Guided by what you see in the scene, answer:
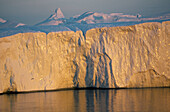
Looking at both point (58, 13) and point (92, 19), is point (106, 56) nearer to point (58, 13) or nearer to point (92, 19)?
point (92, 19)

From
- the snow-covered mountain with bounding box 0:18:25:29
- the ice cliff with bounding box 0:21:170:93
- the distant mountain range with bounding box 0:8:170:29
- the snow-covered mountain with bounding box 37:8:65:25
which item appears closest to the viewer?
the ice cliff with bounding box 0:21:170:93

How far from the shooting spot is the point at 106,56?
17281 mm

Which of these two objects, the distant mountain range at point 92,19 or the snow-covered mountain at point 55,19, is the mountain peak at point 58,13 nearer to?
the snow-covered mountain at point 55,19

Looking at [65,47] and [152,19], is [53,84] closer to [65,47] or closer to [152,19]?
[65,47]

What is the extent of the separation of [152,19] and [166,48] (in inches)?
105

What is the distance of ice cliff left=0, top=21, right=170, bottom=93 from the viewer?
17.0m

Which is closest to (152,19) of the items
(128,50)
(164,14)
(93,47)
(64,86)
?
(164,14)

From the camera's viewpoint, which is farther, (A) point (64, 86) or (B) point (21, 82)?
(A) point (64, 86)

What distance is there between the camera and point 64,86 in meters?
17.6

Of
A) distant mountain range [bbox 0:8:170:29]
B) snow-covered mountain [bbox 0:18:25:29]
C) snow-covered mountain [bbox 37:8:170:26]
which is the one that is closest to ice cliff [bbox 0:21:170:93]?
distant mountain range [bbox 0:8:170:29]

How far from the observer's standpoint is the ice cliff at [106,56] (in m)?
17.0

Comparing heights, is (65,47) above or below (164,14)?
below

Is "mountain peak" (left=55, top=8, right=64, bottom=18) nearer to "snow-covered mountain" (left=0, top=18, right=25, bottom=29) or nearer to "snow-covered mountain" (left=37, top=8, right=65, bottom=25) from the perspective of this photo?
"snow-covered mountain" (left=37, top=8, right=65, bottom=25)

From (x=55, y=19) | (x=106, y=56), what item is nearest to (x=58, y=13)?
(x=55, y=19)
